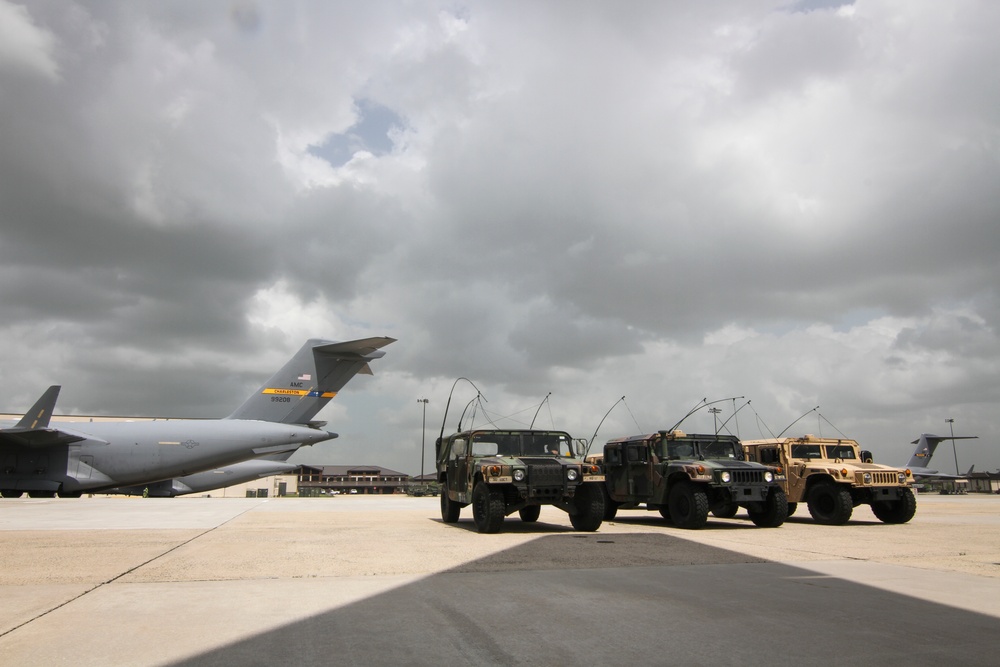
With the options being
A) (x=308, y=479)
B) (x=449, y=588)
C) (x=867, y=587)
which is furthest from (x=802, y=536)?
(x=308, y=479)

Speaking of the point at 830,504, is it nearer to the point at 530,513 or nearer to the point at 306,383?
the point at 530,513

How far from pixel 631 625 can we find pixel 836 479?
11.1 m

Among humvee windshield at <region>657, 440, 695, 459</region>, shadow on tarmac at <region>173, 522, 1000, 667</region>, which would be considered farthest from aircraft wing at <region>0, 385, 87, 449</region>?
shadow on tarmac at <region>173, 522, 1000, 667</region>

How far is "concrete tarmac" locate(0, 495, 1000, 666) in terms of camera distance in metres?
3.94

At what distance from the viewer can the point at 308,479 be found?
368 feet

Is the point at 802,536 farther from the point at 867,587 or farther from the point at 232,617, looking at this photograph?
the point at 232,617

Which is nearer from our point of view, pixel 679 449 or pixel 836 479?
pixel 836 479

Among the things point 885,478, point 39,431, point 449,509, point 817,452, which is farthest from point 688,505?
point 39,431

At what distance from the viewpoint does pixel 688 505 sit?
12.8 metres

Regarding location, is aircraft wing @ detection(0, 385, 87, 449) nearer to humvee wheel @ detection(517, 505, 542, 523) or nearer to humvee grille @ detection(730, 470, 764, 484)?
humvee wheel @ detection(517, 505, 542, 523)

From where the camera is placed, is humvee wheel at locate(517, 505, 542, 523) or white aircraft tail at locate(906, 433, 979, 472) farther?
white aircraft tail at locate(906, 433, 979, 472)

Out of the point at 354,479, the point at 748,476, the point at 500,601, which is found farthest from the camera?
the point at 354,479

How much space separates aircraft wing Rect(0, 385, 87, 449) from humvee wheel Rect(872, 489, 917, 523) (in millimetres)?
28233

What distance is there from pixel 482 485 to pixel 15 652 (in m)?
8.42
